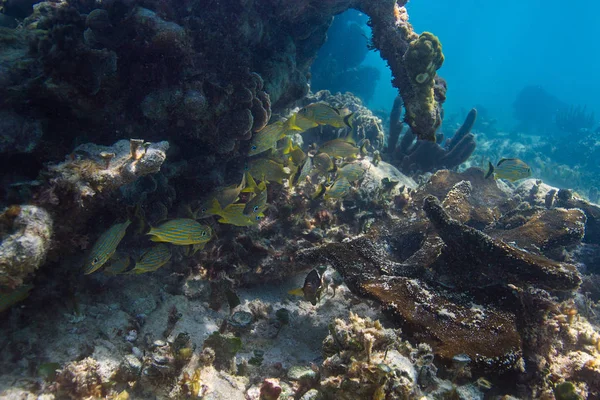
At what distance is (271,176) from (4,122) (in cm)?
297

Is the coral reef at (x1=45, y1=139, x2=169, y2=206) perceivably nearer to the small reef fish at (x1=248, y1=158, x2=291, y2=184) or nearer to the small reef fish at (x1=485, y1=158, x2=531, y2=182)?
the small reef fish at (x1=248, y1=158, x2=291, y2=184)

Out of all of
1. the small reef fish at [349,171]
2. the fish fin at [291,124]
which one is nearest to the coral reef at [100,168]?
the fish fin at [291,124]

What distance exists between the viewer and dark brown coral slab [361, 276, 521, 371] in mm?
2725

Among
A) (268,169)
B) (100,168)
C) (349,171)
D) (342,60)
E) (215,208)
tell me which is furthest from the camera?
(342,60)

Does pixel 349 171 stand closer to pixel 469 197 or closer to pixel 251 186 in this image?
pixel 251 186

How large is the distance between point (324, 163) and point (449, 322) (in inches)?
134

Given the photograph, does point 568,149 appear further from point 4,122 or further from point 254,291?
point 4,122

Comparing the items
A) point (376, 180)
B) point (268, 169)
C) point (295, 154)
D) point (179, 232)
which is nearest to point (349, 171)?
point (295, 154)

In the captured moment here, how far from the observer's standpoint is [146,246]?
3.78 meters

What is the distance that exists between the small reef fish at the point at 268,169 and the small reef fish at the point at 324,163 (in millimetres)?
1312

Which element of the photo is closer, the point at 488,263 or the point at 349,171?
the point at 488,263

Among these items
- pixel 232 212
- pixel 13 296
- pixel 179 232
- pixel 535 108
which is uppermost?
pixel 535 108

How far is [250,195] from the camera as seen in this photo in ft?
15.0

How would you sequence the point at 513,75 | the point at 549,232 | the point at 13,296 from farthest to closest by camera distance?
1. the point at 513,75
2. the point at 549,232
3. the point at 13,296
